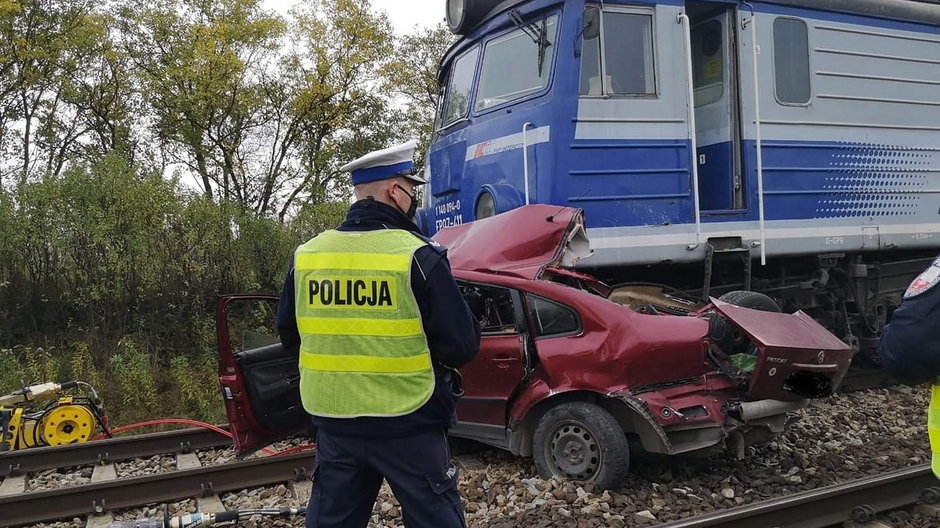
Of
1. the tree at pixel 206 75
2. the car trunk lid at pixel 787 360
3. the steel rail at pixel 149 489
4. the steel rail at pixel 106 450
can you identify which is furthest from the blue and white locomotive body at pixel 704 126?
the tree at pixel 206 75

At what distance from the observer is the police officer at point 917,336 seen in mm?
2451

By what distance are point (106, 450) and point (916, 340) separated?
613 centimetres

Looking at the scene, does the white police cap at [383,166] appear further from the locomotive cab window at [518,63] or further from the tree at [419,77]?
the tree at [419,77]

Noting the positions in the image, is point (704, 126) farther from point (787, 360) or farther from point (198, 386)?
point (198, 386)

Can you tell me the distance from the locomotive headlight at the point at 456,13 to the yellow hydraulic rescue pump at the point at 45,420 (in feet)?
15.4

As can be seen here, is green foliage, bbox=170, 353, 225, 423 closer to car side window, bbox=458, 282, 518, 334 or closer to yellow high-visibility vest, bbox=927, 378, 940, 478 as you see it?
car side window, bbox=458, 282, 518, 334

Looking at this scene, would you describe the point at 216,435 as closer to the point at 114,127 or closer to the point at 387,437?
the point at 387,437

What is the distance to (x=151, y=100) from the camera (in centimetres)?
1585

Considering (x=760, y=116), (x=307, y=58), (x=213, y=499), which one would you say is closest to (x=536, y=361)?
(x=213, y=499)

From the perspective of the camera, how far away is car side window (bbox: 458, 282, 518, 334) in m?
5.38

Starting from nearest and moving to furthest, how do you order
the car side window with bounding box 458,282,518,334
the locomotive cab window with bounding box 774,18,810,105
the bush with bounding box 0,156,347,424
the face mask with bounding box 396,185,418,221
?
1. the face mask with bounding box 396,185,418,221
2. the car side window with bounding box 458,282,518,334
3. the locomotive cab window with bounding box 774,18,810,105
4. the bush with bounding box 0,156,347,424

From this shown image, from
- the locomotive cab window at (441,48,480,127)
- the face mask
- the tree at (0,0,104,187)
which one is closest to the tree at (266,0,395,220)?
the tree at (0,0,104,187)

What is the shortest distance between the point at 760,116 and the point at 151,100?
1308cm

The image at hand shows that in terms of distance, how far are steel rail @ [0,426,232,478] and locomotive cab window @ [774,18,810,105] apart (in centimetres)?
601
